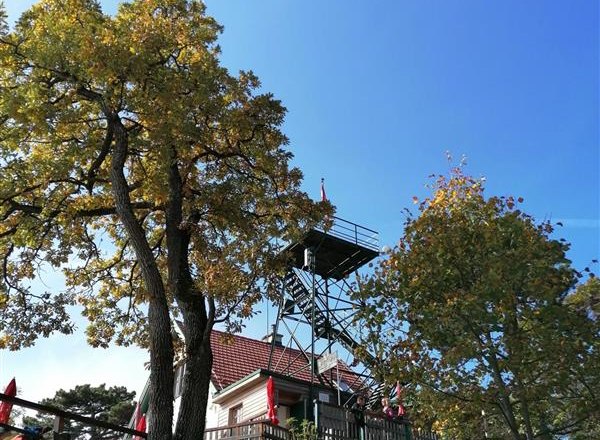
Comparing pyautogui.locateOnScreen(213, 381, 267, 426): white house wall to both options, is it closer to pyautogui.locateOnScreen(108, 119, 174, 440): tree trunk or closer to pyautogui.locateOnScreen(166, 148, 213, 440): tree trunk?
pyautogui.locateOnScreen(166, 148, 213, 440): tree trunk

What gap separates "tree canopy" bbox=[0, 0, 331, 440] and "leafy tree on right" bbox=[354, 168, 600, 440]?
3.06m

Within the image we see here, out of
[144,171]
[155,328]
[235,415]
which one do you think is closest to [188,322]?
[155,328]

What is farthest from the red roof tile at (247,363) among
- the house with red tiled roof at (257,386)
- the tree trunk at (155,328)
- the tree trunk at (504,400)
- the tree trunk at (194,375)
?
the tree trunk at (504,400)

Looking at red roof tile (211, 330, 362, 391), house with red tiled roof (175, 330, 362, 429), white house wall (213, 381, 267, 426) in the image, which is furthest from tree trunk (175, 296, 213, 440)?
red roof tile (211, 330, 362, 391)

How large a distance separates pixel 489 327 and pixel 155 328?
210 inches

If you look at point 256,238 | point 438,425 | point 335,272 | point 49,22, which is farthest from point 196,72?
point 335,272

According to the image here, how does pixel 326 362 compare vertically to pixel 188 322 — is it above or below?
above

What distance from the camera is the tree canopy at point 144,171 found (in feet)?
33.6

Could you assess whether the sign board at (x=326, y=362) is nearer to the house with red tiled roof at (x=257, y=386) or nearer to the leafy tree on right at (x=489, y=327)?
the house with red tiled roof at (x=257, y=386)

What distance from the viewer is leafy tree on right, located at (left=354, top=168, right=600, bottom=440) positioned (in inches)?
344

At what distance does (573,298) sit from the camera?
35.3ft

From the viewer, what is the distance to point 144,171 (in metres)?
12.8

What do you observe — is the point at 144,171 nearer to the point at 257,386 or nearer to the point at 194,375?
the point at 194,375

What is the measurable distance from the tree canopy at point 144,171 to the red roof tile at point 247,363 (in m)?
9.25
